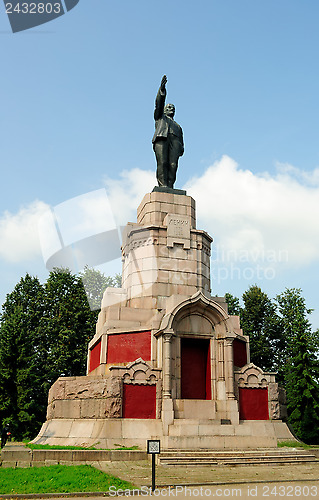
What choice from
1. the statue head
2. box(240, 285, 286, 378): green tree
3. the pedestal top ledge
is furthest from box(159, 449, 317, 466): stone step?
box(240, 285, 286, 378): green tree

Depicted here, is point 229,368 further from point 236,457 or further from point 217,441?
point 236,457

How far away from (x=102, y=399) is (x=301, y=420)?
16724mm

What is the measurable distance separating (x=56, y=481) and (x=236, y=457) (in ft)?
20.6

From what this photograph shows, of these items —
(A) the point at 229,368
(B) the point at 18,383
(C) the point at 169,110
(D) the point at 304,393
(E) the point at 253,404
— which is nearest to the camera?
(A) the point at 229,368

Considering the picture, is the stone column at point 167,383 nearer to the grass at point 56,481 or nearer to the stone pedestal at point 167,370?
the stone pedestal at point 167,370

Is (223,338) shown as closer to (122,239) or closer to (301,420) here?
(122,239)

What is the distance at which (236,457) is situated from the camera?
1423cm

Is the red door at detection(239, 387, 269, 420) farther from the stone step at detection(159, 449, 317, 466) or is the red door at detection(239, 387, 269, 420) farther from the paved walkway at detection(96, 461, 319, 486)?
the paved walkway at detection(96, 461, 319, 486)

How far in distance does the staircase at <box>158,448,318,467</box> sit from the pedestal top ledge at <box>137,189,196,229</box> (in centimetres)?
1120

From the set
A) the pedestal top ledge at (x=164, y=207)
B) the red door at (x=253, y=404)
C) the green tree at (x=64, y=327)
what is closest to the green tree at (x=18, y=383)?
the green tree at (x=64, y=327)

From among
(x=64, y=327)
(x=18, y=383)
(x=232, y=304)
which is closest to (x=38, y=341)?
(x=64, y=327)

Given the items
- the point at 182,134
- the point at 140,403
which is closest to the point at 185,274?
the point at 140,403

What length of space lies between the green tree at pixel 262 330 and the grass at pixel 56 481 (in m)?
31.1

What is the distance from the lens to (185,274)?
71.2 feet
